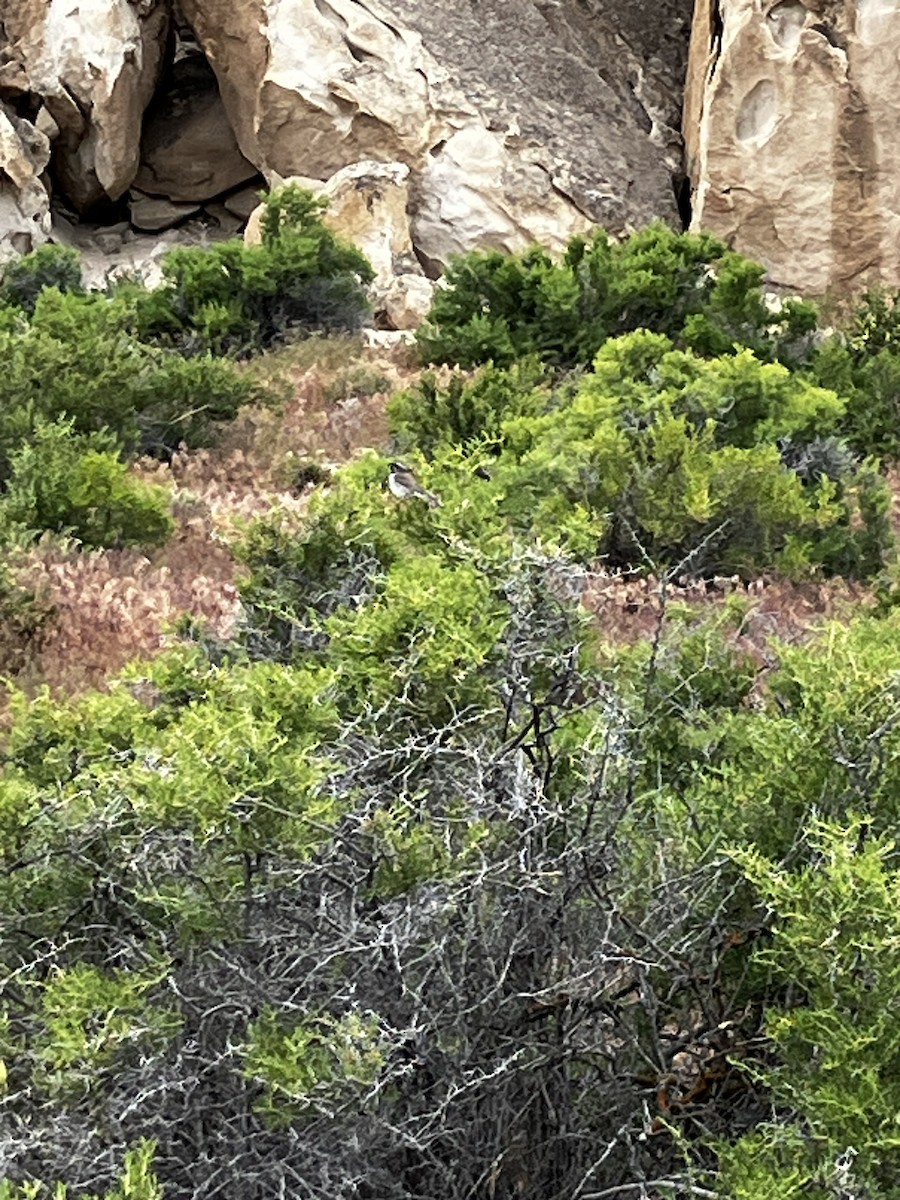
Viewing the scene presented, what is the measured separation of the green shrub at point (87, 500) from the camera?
6.13m

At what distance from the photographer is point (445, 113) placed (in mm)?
17672

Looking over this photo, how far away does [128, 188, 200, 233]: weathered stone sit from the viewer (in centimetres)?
1998

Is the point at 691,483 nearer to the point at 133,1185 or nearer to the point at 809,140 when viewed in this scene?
the point at 133,1185

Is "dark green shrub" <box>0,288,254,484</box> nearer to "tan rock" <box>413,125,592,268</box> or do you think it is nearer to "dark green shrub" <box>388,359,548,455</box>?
"dark green shrub" <box>388,359,548,455</box>

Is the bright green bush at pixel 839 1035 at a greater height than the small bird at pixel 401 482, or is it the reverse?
the bright green bush at pixel 839 1035

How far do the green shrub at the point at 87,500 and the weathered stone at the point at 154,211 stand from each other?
48.1ft

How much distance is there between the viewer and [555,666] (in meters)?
2.59

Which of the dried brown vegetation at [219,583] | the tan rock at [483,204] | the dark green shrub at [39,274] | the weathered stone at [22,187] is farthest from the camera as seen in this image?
the tan rock at [483,204]

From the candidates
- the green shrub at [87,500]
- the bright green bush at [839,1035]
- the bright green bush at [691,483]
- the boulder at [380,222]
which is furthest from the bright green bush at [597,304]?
the bright green bush at [839,1035]

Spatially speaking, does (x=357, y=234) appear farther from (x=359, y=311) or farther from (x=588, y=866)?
(x=588, y=866)

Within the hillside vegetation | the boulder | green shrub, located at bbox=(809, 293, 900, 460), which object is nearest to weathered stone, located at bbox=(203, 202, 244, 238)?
the boulder

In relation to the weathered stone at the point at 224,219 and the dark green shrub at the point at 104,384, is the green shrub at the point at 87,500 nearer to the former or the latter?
the dark green shrub at the point at 104,384

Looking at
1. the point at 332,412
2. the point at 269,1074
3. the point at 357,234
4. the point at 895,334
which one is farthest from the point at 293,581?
the point at 357,234

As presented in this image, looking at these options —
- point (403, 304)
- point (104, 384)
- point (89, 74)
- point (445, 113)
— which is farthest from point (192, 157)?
point (104, 384)
